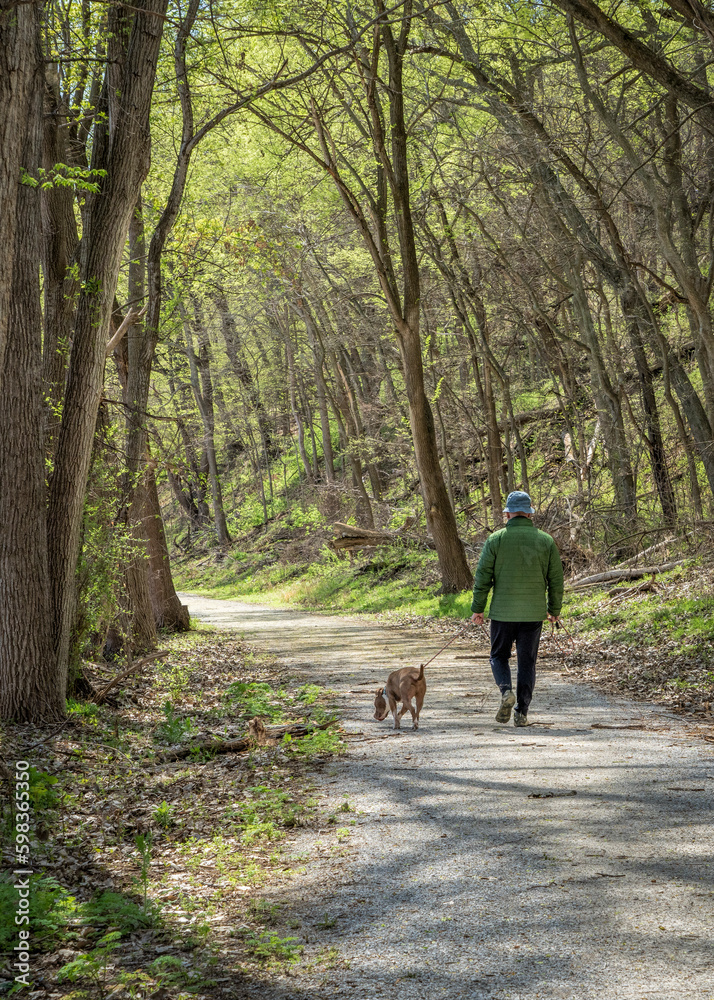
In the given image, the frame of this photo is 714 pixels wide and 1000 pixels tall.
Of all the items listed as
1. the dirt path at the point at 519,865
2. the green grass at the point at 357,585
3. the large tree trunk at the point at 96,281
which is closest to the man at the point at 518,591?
the dirt path at the point at 519,865

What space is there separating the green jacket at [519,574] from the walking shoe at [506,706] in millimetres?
726

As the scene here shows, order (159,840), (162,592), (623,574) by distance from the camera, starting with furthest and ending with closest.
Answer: (162,592) < (623,574) < (159,840)

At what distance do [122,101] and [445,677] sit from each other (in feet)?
25.6

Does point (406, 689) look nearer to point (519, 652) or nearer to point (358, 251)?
point (519, 652)

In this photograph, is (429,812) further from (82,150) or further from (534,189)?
(534,189)

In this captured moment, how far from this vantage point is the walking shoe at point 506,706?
7.93 metres

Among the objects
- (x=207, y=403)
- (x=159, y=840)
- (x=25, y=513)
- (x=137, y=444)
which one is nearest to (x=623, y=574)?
(x=137, y=444)

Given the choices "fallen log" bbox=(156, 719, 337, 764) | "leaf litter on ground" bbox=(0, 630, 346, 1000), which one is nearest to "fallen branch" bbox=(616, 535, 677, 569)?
"leaf litter on ground" bbox=(0, 630, 346, 1000)

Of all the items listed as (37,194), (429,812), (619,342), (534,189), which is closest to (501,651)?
(429,812)

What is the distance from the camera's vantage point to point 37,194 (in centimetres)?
882

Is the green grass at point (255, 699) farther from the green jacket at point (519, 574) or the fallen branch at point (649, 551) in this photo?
the fallen branch at point (649, 551)

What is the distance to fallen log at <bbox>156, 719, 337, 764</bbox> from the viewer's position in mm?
8133

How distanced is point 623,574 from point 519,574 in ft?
24.9

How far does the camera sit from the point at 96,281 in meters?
8.67
